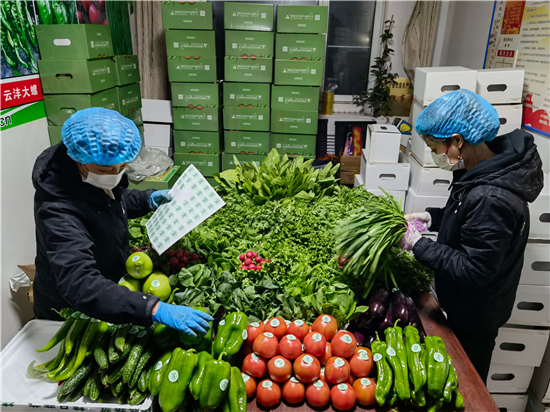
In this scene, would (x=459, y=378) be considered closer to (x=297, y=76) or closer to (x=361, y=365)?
(x=361, y=365)

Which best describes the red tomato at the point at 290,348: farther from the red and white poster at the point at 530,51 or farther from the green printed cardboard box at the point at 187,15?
the green printed cardboard box at the point at 187,15

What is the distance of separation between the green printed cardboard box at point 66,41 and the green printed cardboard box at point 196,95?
1.32 metres

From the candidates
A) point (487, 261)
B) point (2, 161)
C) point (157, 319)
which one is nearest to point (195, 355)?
point (157, 319)

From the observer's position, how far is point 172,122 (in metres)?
4.41

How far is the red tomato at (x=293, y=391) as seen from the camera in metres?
1.28

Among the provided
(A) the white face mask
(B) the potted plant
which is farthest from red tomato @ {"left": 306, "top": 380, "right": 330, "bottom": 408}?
(B) the potted plant

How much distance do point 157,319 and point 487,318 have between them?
1421 mm

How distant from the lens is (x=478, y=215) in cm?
145

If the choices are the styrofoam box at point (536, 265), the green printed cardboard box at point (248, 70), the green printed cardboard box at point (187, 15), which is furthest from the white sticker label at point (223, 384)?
the green printed cardboard box at point (187, 15)

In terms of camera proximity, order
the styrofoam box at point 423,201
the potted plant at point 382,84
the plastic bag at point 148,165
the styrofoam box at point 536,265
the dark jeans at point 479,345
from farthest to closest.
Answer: the potted plant at point 382,84
the plastic bag at point 148,165
the styrofoam box at point 423,201
the styrofoam box at point 536,265
the dark jeans at point 479,345

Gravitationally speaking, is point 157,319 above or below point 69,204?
below

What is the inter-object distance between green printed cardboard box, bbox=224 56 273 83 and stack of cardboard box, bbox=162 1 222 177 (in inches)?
5.9

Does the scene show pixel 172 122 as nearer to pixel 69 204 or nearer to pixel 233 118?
pixel 233 118

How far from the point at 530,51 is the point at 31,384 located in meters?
3.43
